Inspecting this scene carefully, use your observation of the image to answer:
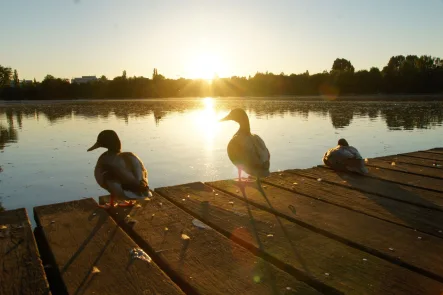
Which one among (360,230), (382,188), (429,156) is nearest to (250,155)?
(382,188)

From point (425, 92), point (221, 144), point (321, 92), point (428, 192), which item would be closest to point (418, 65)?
point (425, 92)

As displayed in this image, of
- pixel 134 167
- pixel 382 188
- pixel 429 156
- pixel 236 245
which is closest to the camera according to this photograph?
pixel 236 245

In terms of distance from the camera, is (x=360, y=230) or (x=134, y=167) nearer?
(x=360, y=230)

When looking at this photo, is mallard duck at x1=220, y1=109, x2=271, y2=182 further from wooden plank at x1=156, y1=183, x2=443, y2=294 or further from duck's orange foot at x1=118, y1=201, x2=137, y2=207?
duck's orange foot at x1=118, y1=201, x2=137, y2=207

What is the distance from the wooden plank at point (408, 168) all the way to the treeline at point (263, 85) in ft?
305

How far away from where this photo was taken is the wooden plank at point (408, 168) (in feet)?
19.5

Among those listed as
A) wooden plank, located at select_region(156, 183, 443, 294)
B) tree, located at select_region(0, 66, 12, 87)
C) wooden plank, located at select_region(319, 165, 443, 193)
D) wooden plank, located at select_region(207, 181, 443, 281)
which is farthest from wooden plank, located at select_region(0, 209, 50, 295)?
tree, located at select_region(0, 66, 12, 87)

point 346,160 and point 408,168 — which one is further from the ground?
point 346,160

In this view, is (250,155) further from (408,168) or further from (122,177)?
(408,168)

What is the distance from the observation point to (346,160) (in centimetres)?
612

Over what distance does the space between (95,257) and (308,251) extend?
62.6 inches

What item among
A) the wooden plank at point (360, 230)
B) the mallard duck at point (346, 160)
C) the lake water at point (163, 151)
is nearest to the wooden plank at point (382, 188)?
the mallard duck at point (346, 160)

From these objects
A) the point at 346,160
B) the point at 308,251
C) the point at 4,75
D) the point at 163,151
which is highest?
the point at 4,75

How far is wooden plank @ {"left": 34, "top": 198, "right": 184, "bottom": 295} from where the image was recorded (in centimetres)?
238
